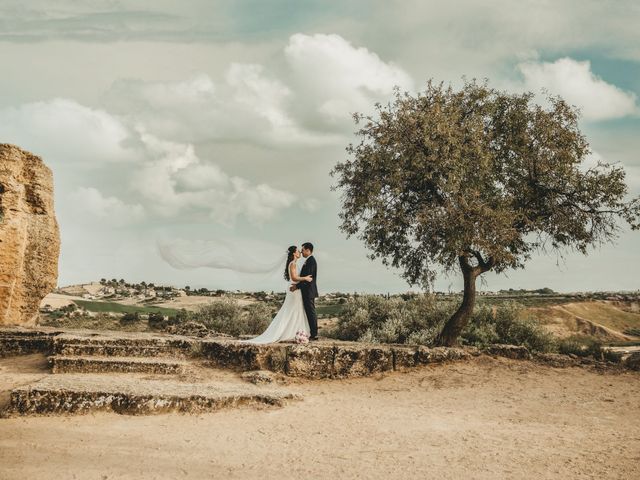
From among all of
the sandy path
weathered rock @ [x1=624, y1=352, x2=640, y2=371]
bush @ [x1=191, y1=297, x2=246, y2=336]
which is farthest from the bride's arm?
bush @ [x1=191, y1=297, x2=246, y2=336]

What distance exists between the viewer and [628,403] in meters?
10.5

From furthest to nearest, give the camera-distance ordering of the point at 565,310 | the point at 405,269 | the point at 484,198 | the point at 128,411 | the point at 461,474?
the point at 565,310 < the point at 405,269 < the point at 484,198 < the point at 128,411 < the point at 461,474

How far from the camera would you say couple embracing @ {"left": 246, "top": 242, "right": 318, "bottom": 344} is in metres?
13.2

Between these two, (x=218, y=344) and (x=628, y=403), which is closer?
(x=628, y=403)

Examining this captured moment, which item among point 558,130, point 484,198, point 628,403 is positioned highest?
point 558,130

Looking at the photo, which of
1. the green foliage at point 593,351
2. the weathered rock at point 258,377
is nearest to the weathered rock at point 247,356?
the weathered rock at point 258,377

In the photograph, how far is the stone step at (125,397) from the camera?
822 centimetres

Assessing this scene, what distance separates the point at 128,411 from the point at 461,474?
5.46 meters

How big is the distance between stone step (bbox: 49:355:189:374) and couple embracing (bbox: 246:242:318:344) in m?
2.77

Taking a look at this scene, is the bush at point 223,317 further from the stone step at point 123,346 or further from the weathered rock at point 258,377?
the weathered rock at point 258,377

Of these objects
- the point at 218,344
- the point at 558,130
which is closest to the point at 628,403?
the point at 558,130

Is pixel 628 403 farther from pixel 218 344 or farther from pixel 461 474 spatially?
pixel 218 344

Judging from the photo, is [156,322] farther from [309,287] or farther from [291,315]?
[309,287]

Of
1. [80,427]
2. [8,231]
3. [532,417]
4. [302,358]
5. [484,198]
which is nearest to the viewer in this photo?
[80,427]
